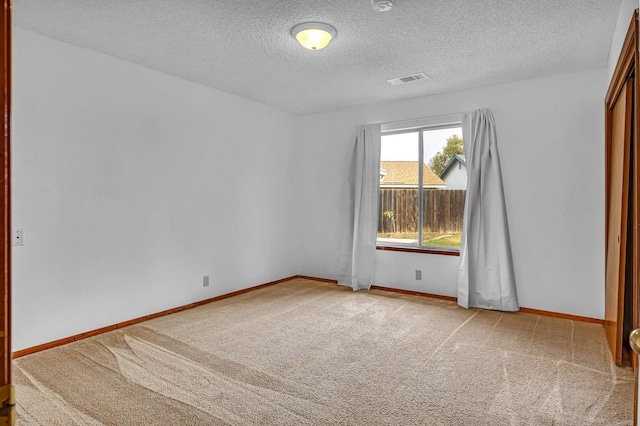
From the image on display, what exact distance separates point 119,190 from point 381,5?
107 inches

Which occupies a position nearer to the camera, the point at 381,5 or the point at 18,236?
the point at 381,5

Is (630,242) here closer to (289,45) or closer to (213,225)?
(289,45)

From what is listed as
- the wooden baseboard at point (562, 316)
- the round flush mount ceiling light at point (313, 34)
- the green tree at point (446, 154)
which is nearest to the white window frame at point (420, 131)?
the green tree at point (446, 154)

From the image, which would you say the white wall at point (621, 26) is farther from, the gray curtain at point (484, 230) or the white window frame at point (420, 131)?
the white window frame at point (420, 131)

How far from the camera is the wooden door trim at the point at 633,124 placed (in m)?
1.88

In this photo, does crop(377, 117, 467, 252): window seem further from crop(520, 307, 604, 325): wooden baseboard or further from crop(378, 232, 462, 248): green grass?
crop(520, 307, 604, 325): wooden baseboard

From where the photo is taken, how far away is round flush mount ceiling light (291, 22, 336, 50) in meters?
2.81

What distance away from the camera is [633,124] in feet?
8.70

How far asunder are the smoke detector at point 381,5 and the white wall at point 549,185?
7.46 ft

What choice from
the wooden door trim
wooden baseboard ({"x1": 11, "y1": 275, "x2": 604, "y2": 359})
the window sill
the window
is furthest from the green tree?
wooden baseboard ({"x1": 11, "y1": 275, "x2": 604, "y2": 359})

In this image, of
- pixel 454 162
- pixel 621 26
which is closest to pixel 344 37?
pixel 621 26

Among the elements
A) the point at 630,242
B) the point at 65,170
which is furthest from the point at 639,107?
the point at 65,170

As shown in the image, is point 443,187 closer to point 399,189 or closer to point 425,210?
point 425,210

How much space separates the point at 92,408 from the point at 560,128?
4525 mm
